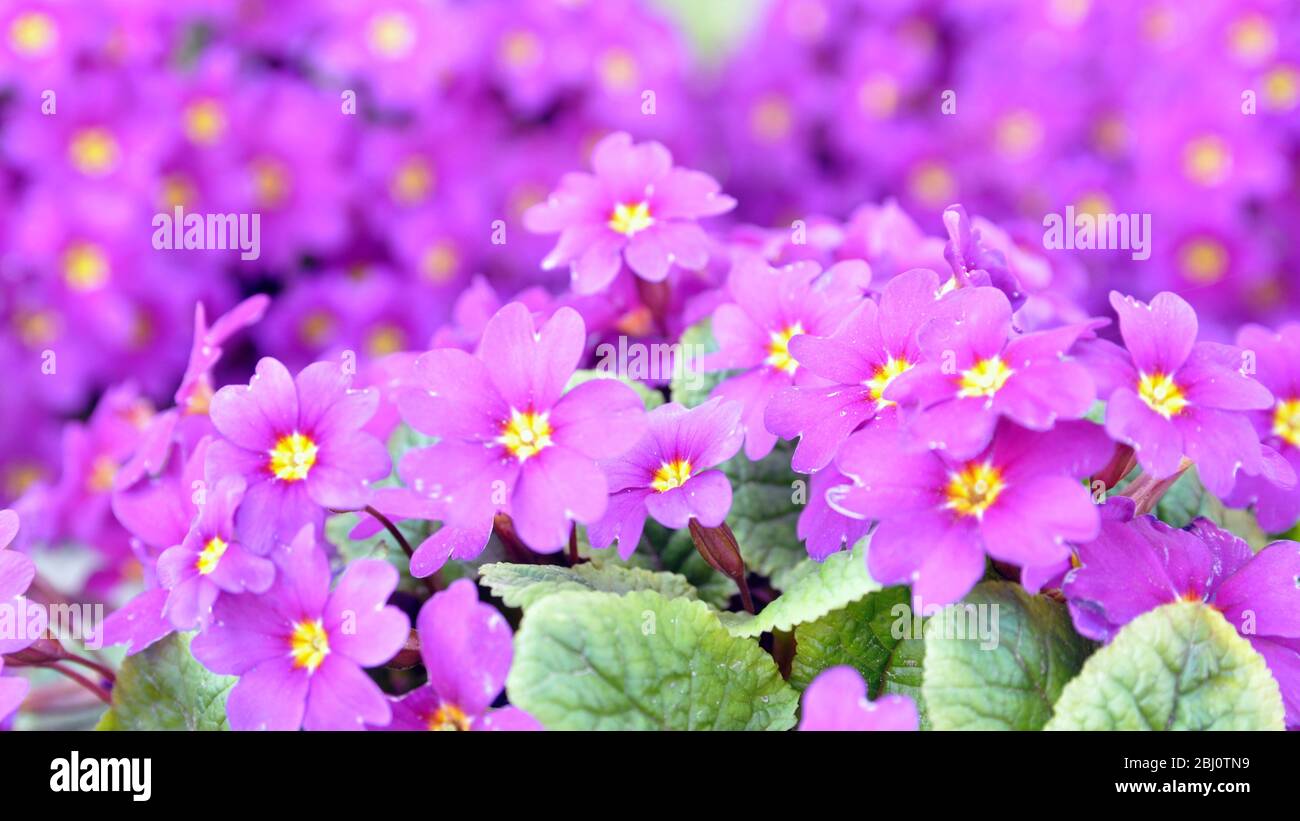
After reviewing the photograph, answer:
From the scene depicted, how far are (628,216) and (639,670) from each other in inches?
19.3

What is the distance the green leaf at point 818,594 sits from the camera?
854mm

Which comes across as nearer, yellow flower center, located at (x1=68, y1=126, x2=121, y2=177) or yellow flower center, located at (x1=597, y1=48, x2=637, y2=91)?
yellow flower center, located at (x1=68, y1=126, x2=121, y2=177)

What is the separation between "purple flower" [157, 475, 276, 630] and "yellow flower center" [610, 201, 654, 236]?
0.43 meters

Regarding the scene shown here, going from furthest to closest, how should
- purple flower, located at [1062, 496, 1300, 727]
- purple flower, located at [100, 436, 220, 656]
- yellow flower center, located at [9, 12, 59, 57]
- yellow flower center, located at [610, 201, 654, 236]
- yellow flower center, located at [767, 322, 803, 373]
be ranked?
yellow flower center, located at [9, 12, 59, 57] → yellow flower center, located at [610, 201, 654, 236] → yellow flower center, located at [767, 322, 803, 373] → purple flower, located at [100, 436, 220, 656] → purple flower, located at [1062, 496, 1300, 727]

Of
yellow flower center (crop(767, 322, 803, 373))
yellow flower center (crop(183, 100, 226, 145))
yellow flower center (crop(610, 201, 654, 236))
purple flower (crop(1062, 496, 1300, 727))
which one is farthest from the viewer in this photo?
yellow flower center (crop(183, 100, 226, 145))

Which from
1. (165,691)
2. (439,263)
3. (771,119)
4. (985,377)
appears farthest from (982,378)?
(771,119)

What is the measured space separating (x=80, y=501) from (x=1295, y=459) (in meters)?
1.31

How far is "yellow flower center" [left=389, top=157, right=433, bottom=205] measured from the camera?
2.16 m

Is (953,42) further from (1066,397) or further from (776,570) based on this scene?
(1066,397)

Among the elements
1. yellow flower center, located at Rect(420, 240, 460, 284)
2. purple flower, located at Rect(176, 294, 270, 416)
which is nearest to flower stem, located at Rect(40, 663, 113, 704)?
purple flower, located at Rect(176, 294, 270, 416)

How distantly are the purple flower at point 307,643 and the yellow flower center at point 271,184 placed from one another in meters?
1.30

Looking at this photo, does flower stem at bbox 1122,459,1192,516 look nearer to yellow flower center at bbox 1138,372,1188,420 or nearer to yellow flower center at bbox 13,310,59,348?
yellow flower center at bbox 1138,372,1188,420

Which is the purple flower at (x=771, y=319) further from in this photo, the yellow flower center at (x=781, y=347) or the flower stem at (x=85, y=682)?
the flower stem at (x=85, y=682)

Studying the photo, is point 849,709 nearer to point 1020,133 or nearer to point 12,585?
point 12,585
